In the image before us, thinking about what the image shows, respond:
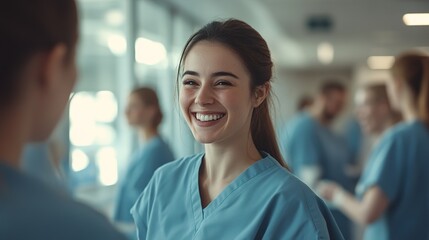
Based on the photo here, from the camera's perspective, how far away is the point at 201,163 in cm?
159

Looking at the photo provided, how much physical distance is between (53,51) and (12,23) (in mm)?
59

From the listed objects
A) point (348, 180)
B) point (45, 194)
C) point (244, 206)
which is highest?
point (45, 194)

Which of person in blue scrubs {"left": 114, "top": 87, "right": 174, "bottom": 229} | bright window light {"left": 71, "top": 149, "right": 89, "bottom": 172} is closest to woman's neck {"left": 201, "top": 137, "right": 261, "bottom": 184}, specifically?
person in blue scrubs {"left": 114, "top": 87, "right": 174, "bottom": 229}

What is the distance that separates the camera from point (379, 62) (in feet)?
37.3

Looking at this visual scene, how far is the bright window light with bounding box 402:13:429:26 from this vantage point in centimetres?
577

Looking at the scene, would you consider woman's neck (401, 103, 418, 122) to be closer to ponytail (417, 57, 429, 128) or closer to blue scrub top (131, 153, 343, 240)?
ponytail (417, 57, 429, 128)

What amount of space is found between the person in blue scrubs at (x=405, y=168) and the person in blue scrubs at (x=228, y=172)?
2.85 ft

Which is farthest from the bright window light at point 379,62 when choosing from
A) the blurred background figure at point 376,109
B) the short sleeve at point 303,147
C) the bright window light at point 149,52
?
the blurred background figure at point 376,109

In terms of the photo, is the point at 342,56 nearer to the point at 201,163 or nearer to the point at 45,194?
the point at 201,163

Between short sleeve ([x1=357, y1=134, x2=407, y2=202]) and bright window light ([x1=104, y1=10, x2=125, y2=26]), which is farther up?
bright window light ([x1=104, y1=10, x2=125, y2=26])

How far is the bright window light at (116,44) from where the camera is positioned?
4.77 metres

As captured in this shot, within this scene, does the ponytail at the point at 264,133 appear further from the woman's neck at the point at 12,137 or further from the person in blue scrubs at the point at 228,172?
the woman's neck at the point at 12,137

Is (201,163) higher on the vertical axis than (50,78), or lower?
lower

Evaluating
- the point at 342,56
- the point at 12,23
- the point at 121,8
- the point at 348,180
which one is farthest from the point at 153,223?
the point at 342,56
